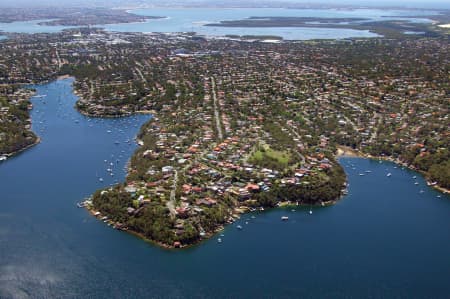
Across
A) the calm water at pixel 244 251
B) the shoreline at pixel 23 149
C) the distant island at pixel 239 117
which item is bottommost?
the calm water at pixel 244 251

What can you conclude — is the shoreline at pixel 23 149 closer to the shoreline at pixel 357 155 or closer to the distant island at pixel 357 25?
the shoreline at pixel 357 155

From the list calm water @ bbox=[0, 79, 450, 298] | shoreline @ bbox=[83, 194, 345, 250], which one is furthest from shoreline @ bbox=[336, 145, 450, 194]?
shoreline @ bbox=[83, 194, 345, 250]

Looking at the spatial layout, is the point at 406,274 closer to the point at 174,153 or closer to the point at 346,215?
the point at 346,215

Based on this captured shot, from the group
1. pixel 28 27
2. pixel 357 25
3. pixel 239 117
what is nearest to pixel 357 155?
pixel 239 117

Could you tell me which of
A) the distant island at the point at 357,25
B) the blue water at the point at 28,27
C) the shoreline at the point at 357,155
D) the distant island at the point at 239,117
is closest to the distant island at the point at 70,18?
the blue water at the point at 28,27

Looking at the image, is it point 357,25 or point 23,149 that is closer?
point 23,149

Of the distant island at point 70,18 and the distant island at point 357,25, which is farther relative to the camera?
the distant island at point 70,18

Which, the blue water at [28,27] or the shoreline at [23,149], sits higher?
the blue water at [28,27]

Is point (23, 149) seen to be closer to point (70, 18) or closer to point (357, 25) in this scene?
point (357, 25)
